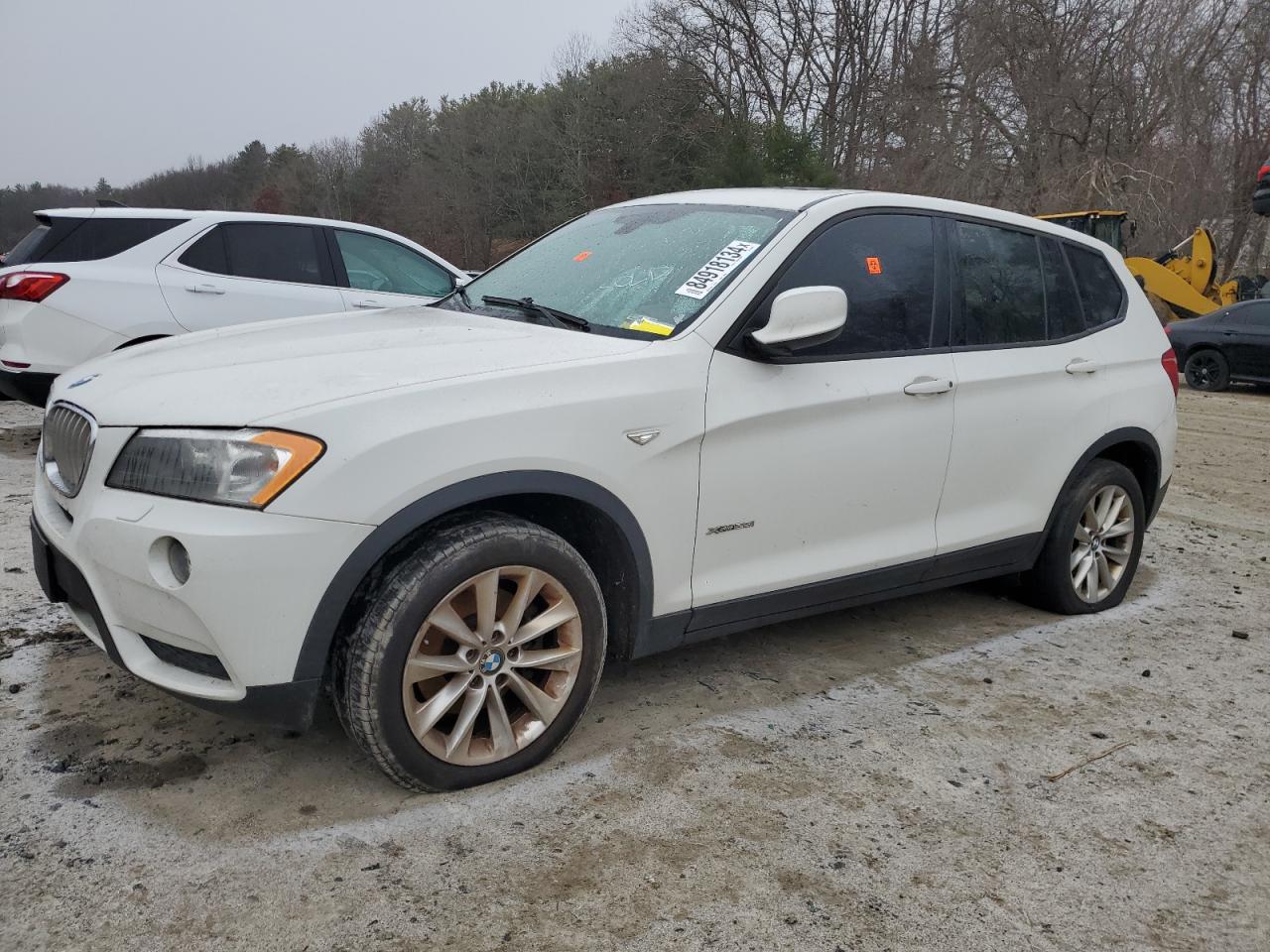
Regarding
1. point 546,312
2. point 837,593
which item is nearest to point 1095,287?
point 837,593

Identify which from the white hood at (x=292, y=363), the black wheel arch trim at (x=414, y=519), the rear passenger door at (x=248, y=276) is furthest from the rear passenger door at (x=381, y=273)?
the black wheel arch trim at (x=414, y=519)

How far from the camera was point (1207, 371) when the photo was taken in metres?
14.6

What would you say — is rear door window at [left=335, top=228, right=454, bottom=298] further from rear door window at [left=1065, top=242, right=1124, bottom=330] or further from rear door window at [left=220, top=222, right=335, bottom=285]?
rear door window at [left=1065, top=242, right=1124, bottom=330]

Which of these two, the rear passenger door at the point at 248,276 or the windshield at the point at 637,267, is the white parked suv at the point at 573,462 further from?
the rear passenger door at the point at 248,276

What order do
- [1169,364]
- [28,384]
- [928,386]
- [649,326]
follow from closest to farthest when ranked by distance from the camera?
[649,326] < [928,386] < [1169,364] < [28,384]

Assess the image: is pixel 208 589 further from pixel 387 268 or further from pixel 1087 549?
pixel 387 268

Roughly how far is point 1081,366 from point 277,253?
5460 mm

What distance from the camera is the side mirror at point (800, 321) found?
Answer: 3.06 metres

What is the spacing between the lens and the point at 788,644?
4090 millimetres

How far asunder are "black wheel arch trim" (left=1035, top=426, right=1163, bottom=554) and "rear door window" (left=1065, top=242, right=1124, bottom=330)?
0.48 m

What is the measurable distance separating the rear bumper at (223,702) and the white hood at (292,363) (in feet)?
1.47

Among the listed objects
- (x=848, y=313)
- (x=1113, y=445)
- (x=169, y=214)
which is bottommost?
(x=1113, y=445)

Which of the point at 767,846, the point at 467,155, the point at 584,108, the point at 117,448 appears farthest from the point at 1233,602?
the point at 467,155

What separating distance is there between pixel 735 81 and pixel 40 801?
4048cm
